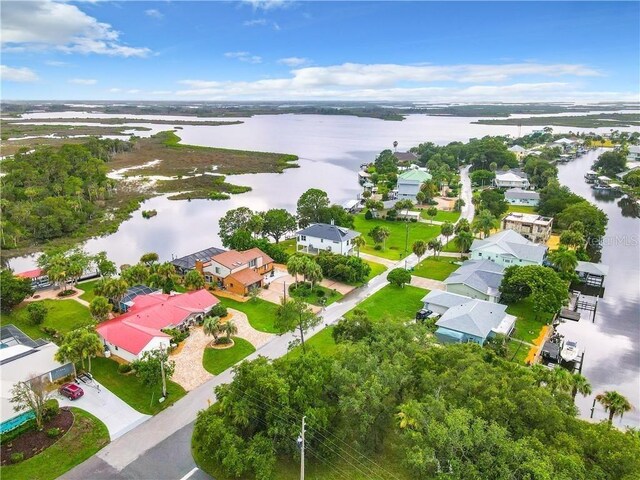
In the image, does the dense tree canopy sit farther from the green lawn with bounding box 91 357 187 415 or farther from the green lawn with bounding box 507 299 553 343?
the green lawn with bounding box 507 299 553 343

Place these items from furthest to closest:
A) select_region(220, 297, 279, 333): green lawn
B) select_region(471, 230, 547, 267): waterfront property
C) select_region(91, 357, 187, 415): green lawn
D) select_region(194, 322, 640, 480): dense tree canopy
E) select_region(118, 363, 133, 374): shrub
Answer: select_region(471, 230, 547, 267): waterfront property, select_region(220, 297, 279, 333): green lawn, select_region(118, 363, 133, 374): shrub, select_region(91, 357, 187, 415): green lawn, select_region(194, 322, 640, 480): dense tree canopy

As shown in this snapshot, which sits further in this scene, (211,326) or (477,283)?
(477,283)

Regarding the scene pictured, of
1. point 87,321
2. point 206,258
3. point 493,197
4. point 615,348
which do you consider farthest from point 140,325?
point 493,197

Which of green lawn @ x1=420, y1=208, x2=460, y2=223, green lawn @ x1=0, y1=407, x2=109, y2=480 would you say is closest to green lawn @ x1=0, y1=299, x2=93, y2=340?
green lawn @ x1=0, y1=407, x2=109, y2=480

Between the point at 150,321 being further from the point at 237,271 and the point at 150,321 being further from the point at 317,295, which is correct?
the point at 317,295

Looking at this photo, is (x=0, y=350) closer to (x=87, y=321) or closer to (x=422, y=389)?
(x=87, y=321)

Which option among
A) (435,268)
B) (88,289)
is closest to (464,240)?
(435,268)
